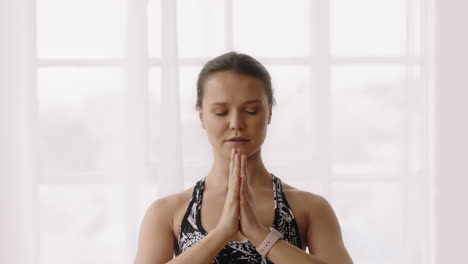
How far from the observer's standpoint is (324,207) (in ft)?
4.72

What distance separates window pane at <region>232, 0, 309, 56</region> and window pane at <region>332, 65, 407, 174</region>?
0.15m

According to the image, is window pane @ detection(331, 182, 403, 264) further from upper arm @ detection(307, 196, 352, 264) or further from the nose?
the nose

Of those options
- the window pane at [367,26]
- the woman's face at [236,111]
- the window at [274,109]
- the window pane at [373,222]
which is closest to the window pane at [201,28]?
the window at [274,109]

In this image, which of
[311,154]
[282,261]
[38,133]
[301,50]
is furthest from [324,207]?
[38,133]

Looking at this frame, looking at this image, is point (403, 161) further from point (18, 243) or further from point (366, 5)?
point (18, 243)

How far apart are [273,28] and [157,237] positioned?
926 millimetres

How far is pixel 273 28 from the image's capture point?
211cm

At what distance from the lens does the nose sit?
1.36 meters

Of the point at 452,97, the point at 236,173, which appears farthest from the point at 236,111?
the point at 452,97

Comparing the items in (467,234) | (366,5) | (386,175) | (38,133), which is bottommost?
(467,234)

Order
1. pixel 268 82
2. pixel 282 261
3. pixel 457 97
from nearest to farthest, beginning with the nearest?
pixel 282 261
pixel 268 82
pixel 457 97

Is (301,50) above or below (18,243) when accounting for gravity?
above

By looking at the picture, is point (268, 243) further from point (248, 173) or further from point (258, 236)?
point (248, 173)

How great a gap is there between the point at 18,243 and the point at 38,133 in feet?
1.12
